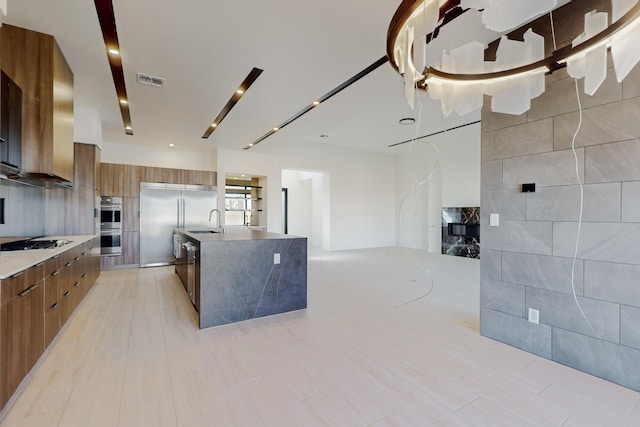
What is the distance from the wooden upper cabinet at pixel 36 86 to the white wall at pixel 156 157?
389 centimetres

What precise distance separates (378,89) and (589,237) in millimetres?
2838

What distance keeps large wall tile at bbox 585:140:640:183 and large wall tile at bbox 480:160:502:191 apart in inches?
24.4

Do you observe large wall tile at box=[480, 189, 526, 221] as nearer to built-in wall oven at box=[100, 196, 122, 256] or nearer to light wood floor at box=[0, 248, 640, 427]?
light wood floor at box=[0, 248, 640, 427]

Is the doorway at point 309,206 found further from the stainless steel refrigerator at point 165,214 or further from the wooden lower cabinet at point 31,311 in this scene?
the wooden lower cabinet at point 31,311

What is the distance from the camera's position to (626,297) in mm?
1949

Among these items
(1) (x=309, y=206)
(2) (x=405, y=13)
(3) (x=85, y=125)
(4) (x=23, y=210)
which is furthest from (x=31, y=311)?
(1) (x=309, y=206)

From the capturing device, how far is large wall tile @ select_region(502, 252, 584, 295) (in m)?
2.22

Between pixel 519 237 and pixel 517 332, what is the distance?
861 millimetres

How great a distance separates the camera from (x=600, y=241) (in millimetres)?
2070

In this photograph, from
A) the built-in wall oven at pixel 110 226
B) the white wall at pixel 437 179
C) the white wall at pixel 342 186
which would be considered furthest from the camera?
the white wall at pixel 342 186

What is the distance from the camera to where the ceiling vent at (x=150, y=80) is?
3.41 meters

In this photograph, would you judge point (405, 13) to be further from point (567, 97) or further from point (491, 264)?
point (491, 264)

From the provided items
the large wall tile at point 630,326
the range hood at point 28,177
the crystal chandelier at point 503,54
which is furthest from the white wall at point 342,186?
the large wall tile at point 630,326

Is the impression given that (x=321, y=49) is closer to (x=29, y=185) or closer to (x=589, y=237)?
(x=589, y=237)
